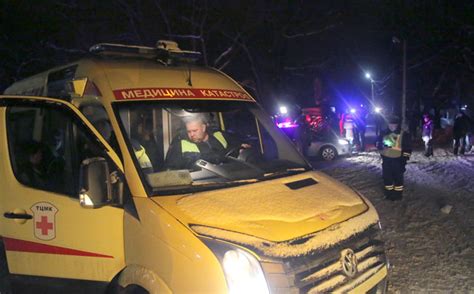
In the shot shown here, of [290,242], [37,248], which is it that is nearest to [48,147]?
[37,248]

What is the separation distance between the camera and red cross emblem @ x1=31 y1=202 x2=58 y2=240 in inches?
135

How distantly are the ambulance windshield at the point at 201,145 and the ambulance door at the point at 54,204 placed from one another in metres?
0.35

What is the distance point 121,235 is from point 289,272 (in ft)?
3.81

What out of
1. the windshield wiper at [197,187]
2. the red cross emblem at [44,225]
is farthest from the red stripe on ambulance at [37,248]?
the windshield wiper at [197,187]

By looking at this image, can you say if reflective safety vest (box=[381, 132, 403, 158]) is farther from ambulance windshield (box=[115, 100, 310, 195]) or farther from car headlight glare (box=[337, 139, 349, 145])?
car headlight glare (box=[337, 139, 349, 145])

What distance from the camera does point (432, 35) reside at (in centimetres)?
2719

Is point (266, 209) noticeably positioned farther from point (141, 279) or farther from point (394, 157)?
point (394, 157)

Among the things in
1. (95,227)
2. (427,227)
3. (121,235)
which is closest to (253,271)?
(121,235)

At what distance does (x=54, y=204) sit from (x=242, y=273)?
5.30 ft

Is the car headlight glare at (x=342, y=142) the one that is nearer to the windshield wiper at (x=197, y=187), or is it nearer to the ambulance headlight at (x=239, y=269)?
the windshield wiper at (x=197, y=187)

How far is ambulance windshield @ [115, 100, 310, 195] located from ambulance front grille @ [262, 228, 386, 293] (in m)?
0.88

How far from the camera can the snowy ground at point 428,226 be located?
4832mm

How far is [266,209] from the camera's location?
9.99ft

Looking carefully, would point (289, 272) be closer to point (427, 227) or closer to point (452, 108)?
point (427, 227)
